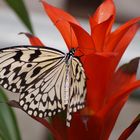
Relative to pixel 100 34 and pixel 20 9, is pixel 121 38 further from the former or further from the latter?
pixel 20 9

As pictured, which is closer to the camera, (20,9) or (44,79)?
(44,79)

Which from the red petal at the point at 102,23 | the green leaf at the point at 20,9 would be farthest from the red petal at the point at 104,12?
the green leaf at the point at 20,9

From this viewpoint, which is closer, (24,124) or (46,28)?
(46,28)

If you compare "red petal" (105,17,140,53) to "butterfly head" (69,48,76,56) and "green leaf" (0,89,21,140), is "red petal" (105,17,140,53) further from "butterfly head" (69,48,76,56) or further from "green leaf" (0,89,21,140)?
"green leaf" (0,89,21,140)

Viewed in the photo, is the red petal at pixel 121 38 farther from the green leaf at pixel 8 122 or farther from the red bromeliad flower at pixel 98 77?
the green leaf at pixel 8 122

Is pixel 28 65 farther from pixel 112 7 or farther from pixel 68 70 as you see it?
pixel 112 7

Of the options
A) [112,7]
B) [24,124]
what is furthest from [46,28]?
[112,7]

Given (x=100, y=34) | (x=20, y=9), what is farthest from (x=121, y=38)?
(x=20, y=9)
